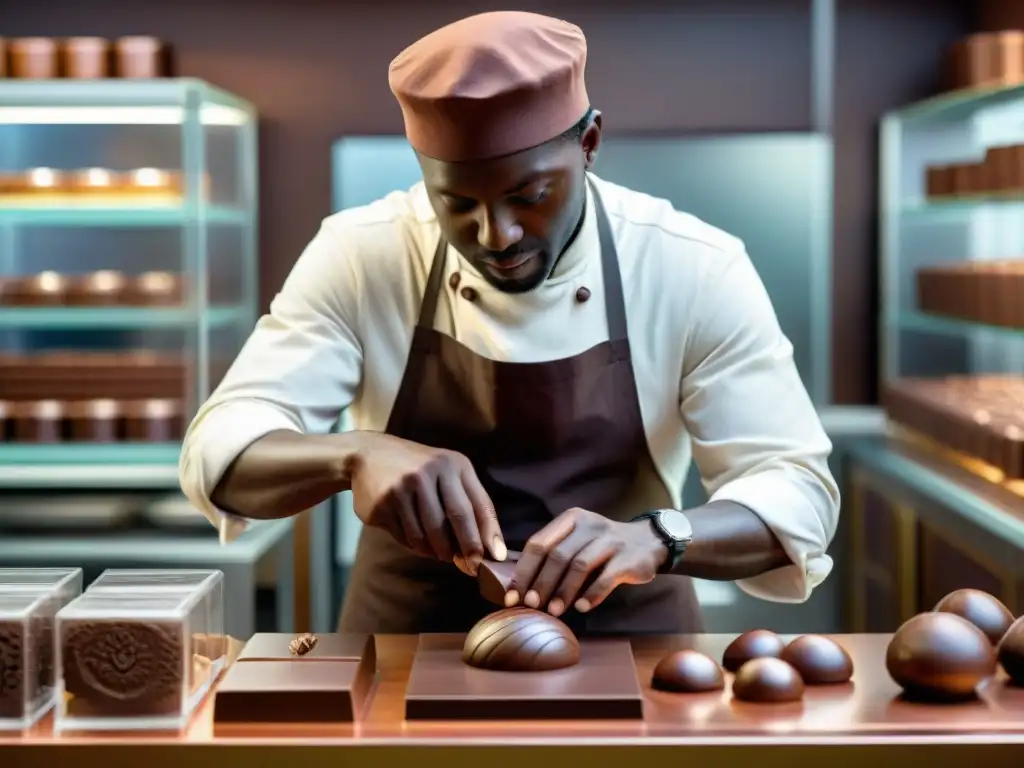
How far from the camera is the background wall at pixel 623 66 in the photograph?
4.63 meters

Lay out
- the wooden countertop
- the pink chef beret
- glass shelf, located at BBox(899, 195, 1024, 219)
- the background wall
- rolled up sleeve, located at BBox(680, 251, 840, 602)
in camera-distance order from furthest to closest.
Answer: the background wall, glass shelf, located at BBox(899, 195, 1024, 219), rolled up sleeve, located at BBox(680, 251, 840, 602), the pink chef beret, the wooden countertop

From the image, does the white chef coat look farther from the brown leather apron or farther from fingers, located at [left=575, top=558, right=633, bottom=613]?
fingers, located at [left=575, top=558, right=633, bottom=613]

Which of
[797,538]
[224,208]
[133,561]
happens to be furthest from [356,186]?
[797,538]

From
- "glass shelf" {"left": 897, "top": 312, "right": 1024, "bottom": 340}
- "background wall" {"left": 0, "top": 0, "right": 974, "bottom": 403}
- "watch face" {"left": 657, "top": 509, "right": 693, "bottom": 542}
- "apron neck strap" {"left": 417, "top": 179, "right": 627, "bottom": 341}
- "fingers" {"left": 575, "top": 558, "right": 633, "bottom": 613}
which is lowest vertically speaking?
"fingers" {"left": 575, "top": 558, "right": 633, "bottom": 613}

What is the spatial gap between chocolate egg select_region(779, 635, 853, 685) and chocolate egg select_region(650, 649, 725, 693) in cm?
9

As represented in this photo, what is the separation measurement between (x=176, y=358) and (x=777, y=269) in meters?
1.80

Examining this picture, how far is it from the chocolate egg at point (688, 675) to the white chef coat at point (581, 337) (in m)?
0.42

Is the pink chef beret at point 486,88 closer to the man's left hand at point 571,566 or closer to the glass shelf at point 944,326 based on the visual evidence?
the man's left hand at point 571,566

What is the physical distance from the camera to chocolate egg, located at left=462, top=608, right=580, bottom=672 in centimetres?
150

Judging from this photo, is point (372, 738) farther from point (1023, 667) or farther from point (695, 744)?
point (1023, 667)

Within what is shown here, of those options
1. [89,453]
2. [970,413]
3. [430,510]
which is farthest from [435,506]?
[89,453]

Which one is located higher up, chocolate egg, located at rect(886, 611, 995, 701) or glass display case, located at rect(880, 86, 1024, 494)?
glass display case, located at rect(880, 86, 1024, 494)

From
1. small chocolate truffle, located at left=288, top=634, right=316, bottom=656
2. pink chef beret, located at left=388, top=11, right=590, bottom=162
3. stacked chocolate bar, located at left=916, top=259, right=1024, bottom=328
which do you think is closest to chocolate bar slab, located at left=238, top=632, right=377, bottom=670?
small chocolate truffle, located at left=288, top=634, right=316, bottom=656

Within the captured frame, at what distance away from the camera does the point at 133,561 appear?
395 cm
